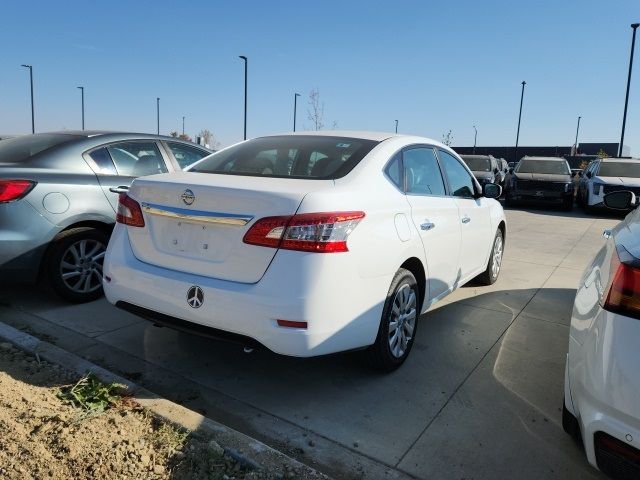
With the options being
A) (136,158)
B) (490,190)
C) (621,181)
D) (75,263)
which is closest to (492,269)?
(490,190)

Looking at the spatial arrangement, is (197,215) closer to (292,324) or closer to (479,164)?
(292,324)

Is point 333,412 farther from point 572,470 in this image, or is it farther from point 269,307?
point 572,470

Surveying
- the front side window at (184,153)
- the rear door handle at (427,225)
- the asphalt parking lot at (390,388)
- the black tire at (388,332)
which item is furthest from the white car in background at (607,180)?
the black tire at (388,332)

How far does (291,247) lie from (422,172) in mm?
1691

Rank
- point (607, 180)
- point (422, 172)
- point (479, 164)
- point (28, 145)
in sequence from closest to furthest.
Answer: point (422, 172)
point (28, 145)
point (607, 180)
point (479, 164)

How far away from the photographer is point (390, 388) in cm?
334

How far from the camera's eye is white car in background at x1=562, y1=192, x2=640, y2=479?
180 cm

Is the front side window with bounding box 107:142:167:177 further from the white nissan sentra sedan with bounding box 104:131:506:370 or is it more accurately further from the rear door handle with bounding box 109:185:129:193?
the white nissan sentra sedan with bounding box 104:131:506:370

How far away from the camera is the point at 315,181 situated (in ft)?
10.1

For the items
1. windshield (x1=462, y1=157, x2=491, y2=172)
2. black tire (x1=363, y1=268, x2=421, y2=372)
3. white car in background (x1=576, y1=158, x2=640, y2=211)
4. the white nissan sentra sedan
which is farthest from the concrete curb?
windshield (x1=462, y1=157, x2=491, y2=172)

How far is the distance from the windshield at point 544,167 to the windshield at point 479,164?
135cm

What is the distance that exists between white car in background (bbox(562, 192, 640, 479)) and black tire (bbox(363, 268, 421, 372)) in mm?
1229

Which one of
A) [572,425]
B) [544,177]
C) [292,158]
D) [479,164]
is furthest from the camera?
[479,164]

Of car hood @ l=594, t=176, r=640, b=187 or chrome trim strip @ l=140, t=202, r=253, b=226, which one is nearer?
chrome trim strip @ l=140, t=202, r=253, b=226
